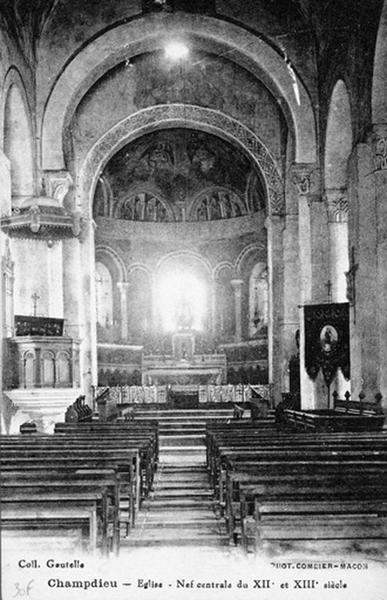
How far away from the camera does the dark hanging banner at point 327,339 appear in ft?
49.0

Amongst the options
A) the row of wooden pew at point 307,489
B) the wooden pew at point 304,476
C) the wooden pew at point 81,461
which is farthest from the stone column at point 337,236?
the wooden pew at point 304,476

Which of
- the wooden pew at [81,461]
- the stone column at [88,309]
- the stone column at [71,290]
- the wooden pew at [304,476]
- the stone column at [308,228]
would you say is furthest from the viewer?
the stone column at [88,309]

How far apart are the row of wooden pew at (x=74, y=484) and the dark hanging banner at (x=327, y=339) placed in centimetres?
751

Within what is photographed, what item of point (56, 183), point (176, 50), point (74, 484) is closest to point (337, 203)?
point (176, 50)

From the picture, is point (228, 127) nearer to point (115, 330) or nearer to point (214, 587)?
point (115, 330)

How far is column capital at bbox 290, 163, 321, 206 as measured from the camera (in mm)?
17297

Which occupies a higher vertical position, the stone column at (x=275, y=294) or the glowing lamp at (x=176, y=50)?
the glowing lamp at (x=176, y=50)

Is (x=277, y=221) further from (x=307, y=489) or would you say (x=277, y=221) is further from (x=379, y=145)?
(x=307, y=489)

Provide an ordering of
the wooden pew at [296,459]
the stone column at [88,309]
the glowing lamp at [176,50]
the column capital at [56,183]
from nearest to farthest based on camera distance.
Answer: the wooden pew at [296,459] < the column capital at [56,183] < the glowing lamp at [176,50] < the stone column at [88,309]

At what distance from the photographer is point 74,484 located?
4.67 m

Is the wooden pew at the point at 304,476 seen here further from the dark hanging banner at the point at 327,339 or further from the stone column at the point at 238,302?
the stone column at the point at 238,302

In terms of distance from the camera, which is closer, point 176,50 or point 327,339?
point 327,339

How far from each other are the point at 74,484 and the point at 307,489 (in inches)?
57.4

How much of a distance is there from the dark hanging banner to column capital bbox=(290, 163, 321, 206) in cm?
328
